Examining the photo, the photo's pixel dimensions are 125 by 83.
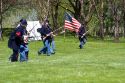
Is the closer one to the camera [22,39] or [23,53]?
[22,39]

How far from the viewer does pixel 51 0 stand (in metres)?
66.6

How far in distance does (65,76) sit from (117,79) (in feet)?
5.08

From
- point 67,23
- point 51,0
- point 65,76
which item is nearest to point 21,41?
point 65,76

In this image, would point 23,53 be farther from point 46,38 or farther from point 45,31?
point 45,31

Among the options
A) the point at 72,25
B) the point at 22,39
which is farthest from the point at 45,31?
the point at 72,25

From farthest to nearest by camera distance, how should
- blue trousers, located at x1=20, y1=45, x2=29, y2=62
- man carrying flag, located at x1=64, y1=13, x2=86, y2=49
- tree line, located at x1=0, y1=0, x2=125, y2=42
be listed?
1. tree line, located at x1=0, y1=0, x2=125, y2=42
2. man carrying flag, located at x1=64, y1=13, x2=86, y2=49
3. blue trousers, located at x1=20, y1=45, x2=29, y2=62

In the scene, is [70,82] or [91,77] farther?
[91,77]

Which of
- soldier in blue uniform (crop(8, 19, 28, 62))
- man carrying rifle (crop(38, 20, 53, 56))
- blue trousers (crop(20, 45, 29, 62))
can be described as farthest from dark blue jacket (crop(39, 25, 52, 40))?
soldier in blue uniform (crop(8, 19, 28, 62))

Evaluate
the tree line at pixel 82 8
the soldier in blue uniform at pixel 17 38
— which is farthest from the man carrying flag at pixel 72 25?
the tree line at pixel 82 8

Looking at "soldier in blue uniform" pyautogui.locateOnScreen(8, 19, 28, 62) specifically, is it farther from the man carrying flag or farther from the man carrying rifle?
the man carrying flag

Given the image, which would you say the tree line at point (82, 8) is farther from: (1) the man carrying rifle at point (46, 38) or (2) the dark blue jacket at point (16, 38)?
(2) the dark blue jacket at point (16, 38)

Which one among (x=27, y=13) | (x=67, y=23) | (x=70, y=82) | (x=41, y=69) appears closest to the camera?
(x=70, y=82)

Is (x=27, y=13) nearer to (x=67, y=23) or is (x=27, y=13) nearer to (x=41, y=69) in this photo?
(x=67, y=23)

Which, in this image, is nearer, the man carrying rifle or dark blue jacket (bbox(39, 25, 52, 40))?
the man carrying rifle
